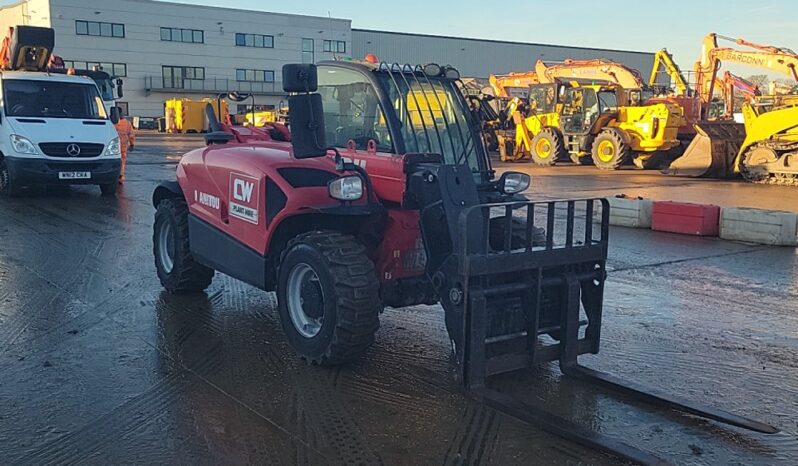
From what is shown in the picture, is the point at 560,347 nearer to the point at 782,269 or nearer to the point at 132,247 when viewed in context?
the point at 782,269

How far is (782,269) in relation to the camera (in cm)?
863

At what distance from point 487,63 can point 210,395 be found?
2675 inches

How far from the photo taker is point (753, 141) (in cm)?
1970

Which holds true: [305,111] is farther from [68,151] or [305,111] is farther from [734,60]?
[734,60]

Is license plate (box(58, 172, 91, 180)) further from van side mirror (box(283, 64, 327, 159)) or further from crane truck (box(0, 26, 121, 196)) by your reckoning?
van side mirror (box(283, 64, 327, 159))

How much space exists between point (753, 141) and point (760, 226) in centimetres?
1073

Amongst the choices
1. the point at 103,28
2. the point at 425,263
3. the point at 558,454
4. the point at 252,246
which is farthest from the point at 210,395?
the point at 103,28

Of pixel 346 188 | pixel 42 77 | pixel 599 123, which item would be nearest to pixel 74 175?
pixel 42 77

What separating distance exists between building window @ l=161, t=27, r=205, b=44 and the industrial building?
3.2 inches

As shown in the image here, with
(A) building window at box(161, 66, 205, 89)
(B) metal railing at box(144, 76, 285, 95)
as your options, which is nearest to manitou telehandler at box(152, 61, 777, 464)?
(B) metal railing at box(144, 76, 285, 95)

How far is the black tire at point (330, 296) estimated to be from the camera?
4.57m

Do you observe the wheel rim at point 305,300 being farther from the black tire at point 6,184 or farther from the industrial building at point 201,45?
the industrial building at point 201,45

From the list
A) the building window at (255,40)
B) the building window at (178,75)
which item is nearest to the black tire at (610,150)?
the building window at (178,75)

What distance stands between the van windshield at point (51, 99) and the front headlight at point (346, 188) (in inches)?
428
